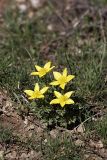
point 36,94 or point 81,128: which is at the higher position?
point 36,94

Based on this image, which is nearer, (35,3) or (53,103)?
(53,103)

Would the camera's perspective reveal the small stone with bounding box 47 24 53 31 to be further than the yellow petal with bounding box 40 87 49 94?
Yes

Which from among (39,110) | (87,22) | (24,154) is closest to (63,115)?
(39,110)

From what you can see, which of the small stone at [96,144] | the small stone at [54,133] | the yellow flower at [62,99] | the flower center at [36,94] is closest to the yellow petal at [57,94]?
the yellow flower at [62,99]

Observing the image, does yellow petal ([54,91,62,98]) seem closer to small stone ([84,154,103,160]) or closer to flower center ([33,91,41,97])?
flower center ([33,91,41,97])

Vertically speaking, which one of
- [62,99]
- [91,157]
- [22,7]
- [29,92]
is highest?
[22,7]

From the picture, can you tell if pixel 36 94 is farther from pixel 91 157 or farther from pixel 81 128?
pixel 91 157

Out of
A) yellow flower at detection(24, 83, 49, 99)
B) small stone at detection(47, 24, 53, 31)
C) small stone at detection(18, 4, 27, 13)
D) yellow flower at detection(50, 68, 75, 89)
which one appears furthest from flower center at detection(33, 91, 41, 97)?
small stone at detection(18, 4, 27, 13)

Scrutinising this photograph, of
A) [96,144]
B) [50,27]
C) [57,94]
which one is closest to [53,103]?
[57,94]
